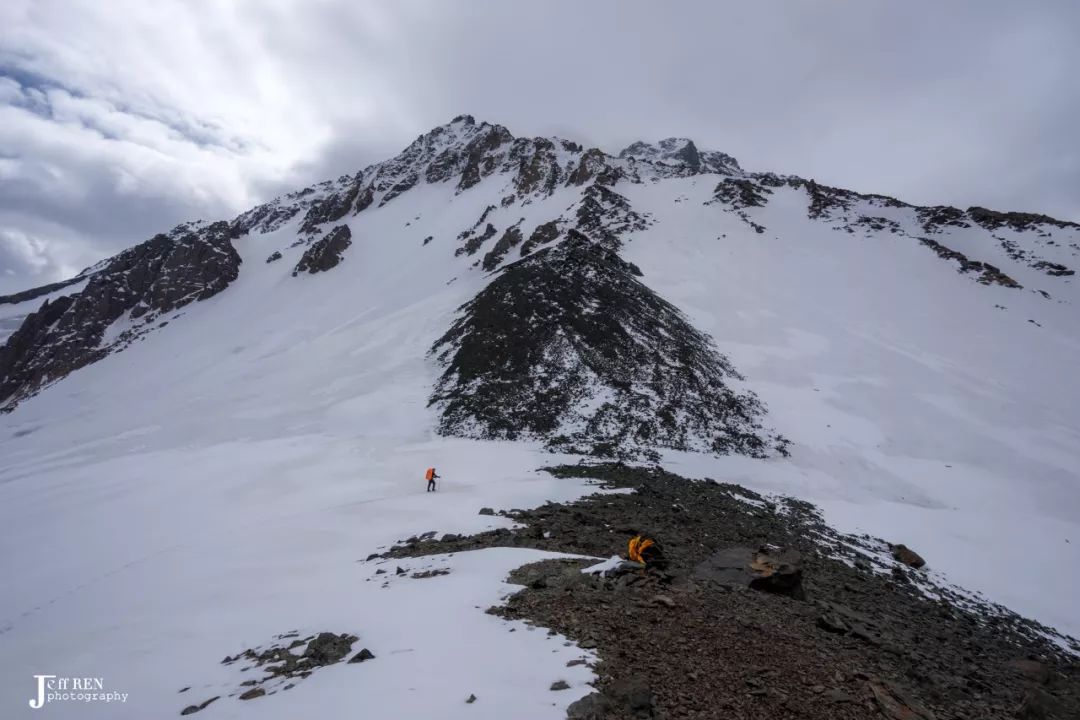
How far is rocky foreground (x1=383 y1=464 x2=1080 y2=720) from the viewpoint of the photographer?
675 centimetres

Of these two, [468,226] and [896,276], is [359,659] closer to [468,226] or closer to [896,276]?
[896,276]

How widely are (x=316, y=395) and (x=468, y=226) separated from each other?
154 ft

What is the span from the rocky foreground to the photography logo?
597cm

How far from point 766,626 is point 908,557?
1329 centimetres

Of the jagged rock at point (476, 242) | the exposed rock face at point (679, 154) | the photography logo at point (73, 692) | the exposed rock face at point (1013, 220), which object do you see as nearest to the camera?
the photography logo at point (73, 692)

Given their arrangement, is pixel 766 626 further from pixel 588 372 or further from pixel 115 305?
pixel 115 305

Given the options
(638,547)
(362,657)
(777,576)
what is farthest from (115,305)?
(777,576)

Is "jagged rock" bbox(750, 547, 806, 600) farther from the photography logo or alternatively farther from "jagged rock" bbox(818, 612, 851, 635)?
the photography logo

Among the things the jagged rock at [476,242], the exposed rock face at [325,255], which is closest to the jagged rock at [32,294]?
the exposed rock face at [325,255]

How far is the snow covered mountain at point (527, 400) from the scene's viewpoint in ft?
48.7

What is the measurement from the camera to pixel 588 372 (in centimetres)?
3262

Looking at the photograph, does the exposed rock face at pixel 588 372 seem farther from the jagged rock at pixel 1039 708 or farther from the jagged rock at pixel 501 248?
the jagged rock at pixel 1039 708

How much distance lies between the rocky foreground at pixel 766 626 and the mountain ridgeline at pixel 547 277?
10.3m

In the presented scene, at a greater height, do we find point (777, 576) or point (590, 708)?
point (590, 708)
